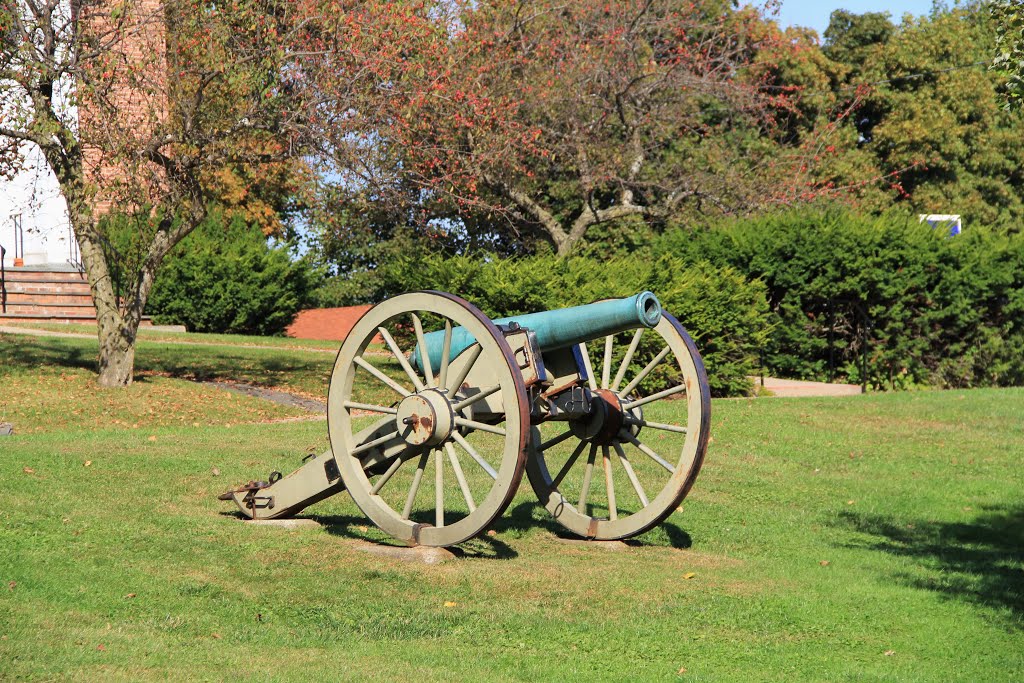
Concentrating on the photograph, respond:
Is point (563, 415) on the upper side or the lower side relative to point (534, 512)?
upper

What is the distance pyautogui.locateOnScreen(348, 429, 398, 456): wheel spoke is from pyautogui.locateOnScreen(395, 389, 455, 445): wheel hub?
0.62 ft

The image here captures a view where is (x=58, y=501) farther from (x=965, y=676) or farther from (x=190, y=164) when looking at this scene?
(x=190, y=164)

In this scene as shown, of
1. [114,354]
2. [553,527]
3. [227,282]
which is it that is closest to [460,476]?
[553,527]

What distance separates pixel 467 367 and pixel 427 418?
0.42m

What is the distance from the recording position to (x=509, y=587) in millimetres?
7246

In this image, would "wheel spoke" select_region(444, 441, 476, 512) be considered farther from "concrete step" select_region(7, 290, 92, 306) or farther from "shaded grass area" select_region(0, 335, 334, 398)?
"concrete step" select_region(7, 290, 92, 306)

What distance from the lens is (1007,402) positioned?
16031mm

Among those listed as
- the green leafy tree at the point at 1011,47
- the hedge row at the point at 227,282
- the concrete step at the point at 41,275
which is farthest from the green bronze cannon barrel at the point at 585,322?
the concrete step at the point at 41,275

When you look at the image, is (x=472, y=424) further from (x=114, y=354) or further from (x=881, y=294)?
(x=881, y=294)

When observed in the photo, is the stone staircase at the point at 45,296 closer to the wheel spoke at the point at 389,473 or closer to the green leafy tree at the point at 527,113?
the green leafy tree at the point at 527,113

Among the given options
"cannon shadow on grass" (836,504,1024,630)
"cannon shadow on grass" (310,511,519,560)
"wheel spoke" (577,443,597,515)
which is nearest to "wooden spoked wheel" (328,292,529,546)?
"cannon shadow on grass" (310,511,519,560)

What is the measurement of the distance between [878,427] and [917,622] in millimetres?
7301

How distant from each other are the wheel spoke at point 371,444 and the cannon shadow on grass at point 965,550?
3.44 metres

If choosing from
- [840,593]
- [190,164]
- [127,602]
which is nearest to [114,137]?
[190,164]
